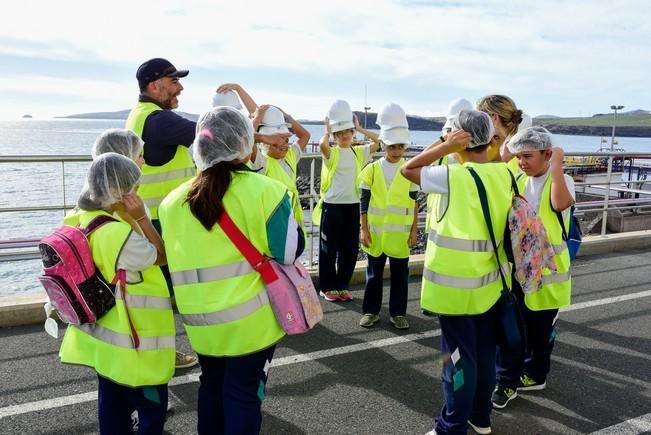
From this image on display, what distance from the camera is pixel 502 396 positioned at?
348 cm

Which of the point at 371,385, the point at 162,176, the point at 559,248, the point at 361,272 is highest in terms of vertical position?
the point at 162,176

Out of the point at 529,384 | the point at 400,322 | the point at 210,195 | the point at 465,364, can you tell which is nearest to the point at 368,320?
the point at 400,322

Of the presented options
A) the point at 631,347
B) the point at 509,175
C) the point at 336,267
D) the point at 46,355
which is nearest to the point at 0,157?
the point at 46,355

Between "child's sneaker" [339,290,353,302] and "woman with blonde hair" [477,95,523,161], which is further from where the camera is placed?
"child's sneaker" [339,290,353,302]

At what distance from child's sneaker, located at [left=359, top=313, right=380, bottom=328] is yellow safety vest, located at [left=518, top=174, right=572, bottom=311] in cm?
158

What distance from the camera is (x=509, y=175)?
279cm

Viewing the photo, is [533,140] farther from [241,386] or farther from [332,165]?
[332,165]

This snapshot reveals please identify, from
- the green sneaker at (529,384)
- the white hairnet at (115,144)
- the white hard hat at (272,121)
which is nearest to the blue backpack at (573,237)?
the green sneaker at (529,384)

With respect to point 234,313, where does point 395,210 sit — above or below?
above

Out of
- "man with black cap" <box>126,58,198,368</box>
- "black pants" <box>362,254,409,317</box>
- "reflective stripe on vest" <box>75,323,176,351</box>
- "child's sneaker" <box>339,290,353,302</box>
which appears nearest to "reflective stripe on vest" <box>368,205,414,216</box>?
"black pants" <box>362,254,409,317</box>

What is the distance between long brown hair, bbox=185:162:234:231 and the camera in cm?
216

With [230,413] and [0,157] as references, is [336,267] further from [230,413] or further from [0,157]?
[230,413]

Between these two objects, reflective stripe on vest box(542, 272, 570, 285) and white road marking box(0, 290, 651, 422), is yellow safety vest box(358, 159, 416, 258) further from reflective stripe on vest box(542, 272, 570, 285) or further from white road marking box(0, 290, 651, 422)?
reflective stripe on vest box(542, 272, 570, 285)

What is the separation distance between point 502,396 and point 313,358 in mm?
1376
